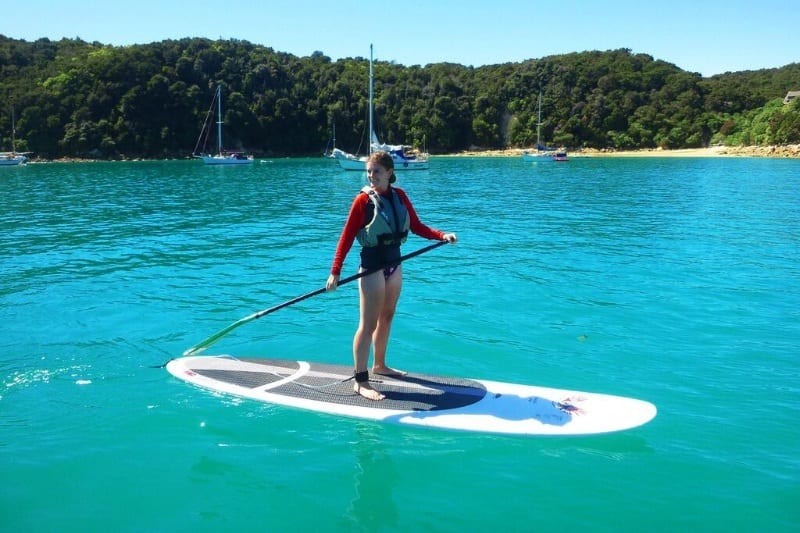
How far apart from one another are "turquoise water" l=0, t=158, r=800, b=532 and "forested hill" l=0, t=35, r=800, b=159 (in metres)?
102

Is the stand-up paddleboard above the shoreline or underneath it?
underneath

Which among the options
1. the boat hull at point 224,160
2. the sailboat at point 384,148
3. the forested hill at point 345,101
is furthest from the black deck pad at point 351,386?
the forested hill at point 345,101

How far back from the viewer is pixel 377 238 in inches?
232

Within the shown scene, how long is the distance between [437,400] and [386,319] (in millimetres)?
1029

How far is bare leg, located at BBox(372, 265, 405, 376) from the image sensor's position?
20.2 ft

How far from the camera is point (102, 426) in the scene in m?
6.12

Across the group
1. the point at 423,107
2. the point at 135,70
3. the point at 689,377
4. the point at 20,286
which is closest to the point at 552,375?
the point at 689,377


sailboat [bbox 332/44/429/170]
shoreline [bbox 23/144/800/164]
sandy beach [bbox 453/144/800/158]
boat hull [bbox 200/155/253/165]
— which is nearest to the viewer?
sailboat [bbox 332/44/429/170]

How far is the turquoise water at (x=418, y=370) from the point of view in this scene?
4.79 metres

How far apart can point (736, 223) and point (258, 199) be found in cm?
2455

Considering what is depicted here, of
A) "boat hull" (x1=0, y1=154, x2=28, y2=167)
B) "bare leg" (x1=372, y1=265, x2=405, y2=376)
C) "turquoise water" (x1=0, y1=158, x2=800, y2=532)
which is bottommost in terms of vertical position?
"turquoise water" (x1=0, y1=158, x2=800, y2=532)

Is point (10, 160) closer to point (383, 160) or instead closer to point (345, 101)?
point (345, 101)

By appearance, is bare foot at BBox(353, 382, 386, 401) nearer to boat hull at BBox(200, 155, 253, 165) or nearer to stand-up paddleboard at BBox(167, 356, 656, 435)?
stand-up paddleboard at BBox(167, 356, 656, 435)

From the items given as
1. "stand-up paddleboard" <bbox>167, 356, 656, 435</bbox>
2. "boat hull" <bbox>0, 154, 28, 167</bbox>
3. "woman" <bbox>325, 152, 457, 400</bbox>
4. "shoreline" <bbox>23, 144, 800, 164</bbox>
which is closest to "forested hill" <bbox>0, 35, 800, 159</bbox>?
"shoreline" <bbox>23, 144, 800, 164</bbox>
